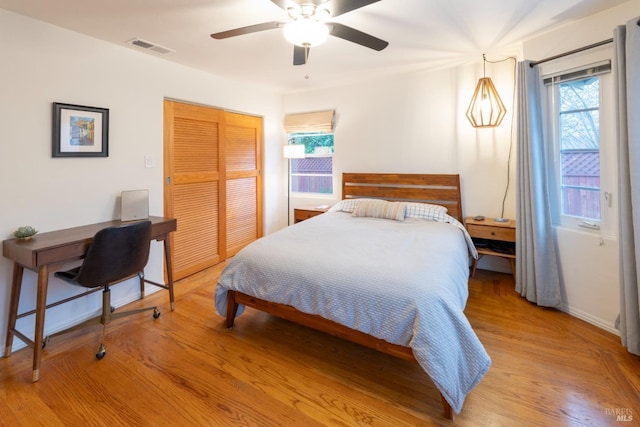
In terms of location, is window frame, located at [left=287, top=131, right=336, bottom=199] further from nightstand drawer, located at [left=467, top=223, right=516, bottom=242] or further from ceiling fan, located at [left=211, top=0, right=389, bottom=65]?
ceiling fan, located at [left=211, top=0, right=389, bottom=65]

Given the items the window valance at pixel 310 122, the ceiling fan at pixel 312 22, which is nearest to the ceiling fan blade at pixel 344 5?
the ceiling fan at pixel 312 22

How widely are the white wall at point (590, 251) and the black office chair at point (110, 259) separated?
3.43 m

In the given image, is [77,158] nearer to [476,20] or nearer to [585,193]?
[476,20]

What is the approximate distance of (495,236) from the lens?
123 inches

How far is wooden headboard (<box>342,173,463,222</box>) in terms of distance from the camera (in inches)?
141

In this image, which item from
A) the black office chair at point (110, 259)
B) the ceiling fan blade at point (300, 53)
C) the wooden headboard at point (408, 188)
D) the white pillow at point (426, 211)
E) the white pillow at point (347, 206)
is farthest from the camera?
the white pillow at point (347, 206)

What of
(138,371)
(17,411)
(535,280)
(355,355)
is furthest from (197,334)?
(535,280)

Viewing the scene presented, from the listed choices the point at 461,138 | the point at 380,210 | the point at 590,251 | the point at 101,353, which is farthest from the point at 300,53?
the point at 590,251

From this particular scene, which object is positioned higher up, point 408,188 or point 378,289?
point 408,188

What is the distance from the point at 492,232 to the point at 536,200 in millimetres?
570

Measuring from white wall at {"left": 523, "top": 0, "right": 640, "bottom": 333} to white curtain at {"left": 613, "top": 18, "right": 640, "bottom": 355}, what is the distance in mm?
320

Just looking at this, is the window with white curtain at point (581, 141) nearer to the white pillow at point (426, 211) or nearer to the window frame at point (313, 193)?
the white pillow at point (426, 211)

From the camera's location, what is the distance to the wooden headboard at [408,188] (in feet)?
11.7

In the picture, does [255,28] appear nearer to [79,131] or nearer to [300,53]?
[300,53]
